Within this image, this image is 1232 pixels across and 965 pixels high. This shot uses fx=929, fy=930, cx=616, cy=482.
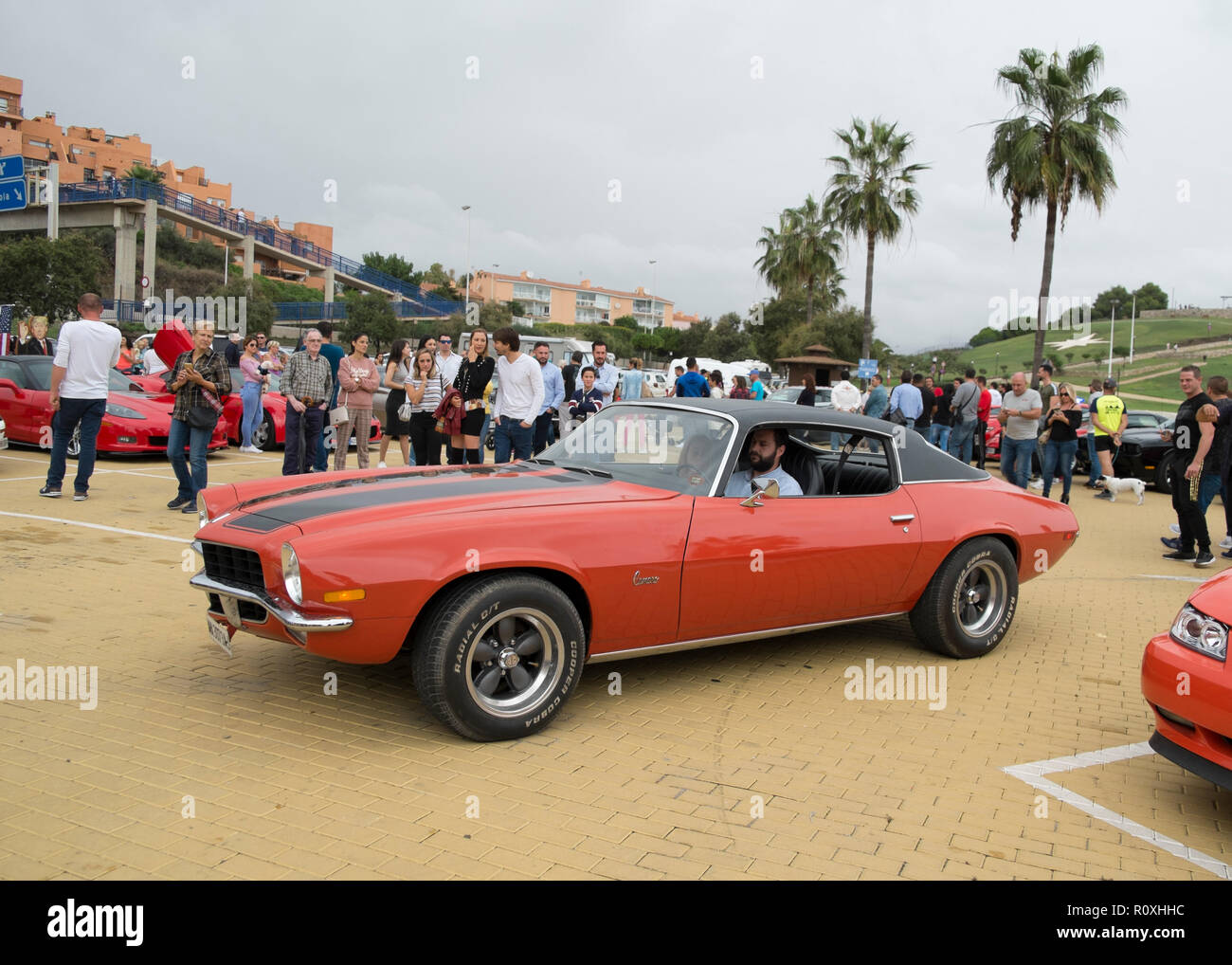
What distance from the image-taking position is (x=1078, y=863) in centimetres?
325

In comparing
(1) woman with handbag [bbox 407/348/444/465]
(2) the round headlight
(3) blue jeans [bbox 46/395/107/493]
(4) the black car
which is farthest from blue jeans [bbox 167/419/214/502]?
(4) the black car

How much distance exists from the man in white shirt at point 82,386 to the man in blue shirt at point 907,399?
12.8 m

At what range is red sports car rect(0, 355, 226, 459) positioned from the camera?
11969 millimetres

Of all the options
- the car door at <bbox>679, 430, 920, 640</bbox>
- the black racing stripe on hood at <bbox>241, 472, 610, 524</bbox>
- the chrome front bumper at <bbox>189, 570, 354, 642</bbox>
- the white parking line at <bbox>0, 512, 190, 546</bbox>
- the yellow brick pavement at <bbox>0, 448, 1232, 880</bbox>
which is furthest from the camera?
the white parking line at <bbox>0, 512, 190, 546</bbox>

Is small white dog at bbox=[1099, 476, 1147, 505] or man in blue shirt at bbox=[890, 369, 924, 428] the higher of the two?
man in blue shirt at bbox=[890, 369, 924, 428]

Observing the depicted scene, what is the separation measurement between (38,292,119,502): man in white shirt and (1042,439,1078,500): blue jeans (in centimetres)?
1196

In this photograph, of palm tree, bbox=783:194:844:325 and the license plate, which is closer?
the license plate

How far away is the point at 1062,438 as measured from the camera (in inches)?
520

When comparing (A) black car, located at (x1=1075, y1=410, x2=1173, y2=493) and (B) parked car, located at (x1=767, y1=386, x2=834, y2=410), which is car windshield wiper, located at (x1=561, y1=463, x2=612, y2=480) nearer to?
(A) black car, located at (x1=1075, y1=410, x2=1173, y2=493)

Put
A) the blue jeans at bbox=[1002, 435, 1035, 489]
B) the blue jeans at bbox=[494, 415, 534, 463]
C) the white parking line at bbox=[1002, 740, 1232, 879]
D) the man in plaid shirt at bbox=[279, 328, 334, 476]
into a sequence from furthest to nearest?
the blue jeans at bbox=[1002, 435, 1035, 489]
the man in plaid shirt at bbox=[279, 328, 334, 476]
the blue jeans at bbox=[494, 415, 534, 463]
the white parking line at bbox=[1002, 740, 1232, 879]

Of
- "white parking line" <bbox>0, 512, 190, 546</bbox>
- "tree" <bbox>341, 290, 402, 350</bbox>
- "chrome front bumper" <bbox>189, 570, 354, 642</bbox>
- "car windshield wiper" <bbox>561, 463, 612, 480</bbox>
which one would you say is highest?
"tree" <bbox>341, 290, 402, 350</bbox>

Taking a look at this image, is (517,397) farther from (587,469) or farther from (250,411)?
(250,411)

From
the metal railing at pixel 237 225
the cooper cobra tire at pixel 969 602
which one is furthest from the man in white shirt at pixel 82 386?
the metal railing at pixel 237 225
